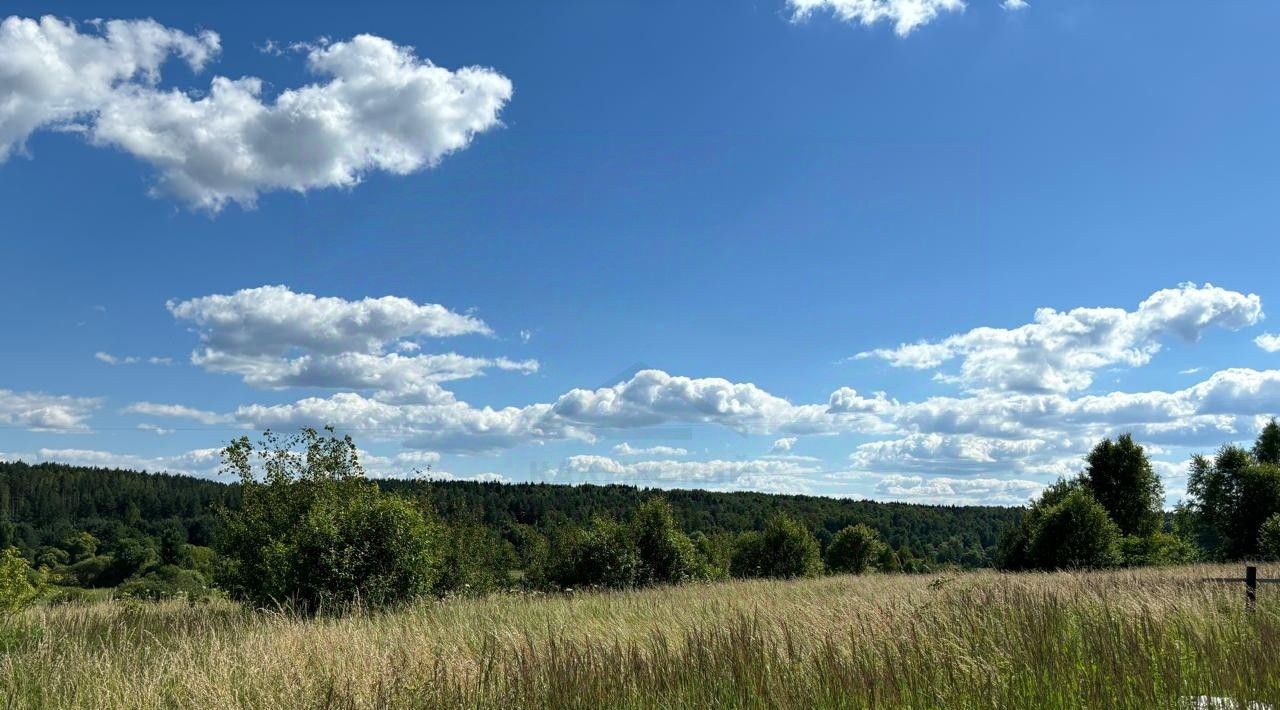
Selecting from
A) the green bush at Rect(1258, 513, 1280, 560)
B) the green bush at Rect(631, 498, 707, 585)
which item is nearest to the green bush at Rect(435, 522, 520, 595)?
the green bush at Rect(631, 498, 707, 585)

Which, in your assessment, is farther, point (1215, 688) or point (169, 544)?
point (169, 544)

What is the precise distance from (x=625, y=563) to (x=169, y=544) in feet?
303

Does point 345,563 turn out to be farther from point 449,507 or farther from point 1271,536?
point 449,507

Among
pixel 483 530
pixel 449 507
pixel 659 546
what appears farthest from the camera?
pixel 449 507

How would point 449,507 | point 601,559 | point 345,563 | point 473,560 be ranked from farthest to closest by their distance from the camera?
point 449,507 → point 473,560 → point 601,559 → point 345,563

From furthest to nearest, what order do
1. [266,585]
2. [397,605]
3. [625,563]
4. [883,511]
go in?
[883,511] < [625,563] < [266,585] < [397,605]

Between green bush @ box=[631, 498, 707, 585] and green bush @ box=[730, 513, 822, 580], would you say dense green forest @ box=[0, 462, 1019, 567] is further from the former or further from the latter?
green bush @ box=[631, 498, 707, 585]

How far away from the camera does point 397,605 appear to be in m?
15.9

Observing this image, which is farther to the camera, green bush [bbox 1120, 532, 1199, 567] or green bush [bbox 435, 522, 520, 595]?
green bush [bbox 1120, 532, 1199, 567]

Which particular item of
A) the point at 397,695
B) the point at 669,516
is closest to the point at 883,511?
the point at 669,516

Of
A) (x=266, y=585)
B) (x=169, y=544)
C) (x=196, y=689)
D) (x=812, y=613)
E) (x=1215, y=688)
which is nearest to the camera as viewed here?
(x=1215, y=688)

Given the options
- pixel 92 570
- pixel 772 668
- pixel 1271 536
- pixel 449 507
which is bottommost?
pixel 92 570

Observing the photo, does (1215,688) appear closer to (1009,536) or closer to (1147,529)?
(1009,536)

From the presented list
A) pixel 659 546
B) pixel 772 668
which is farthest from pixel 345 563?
pixel 659 546
